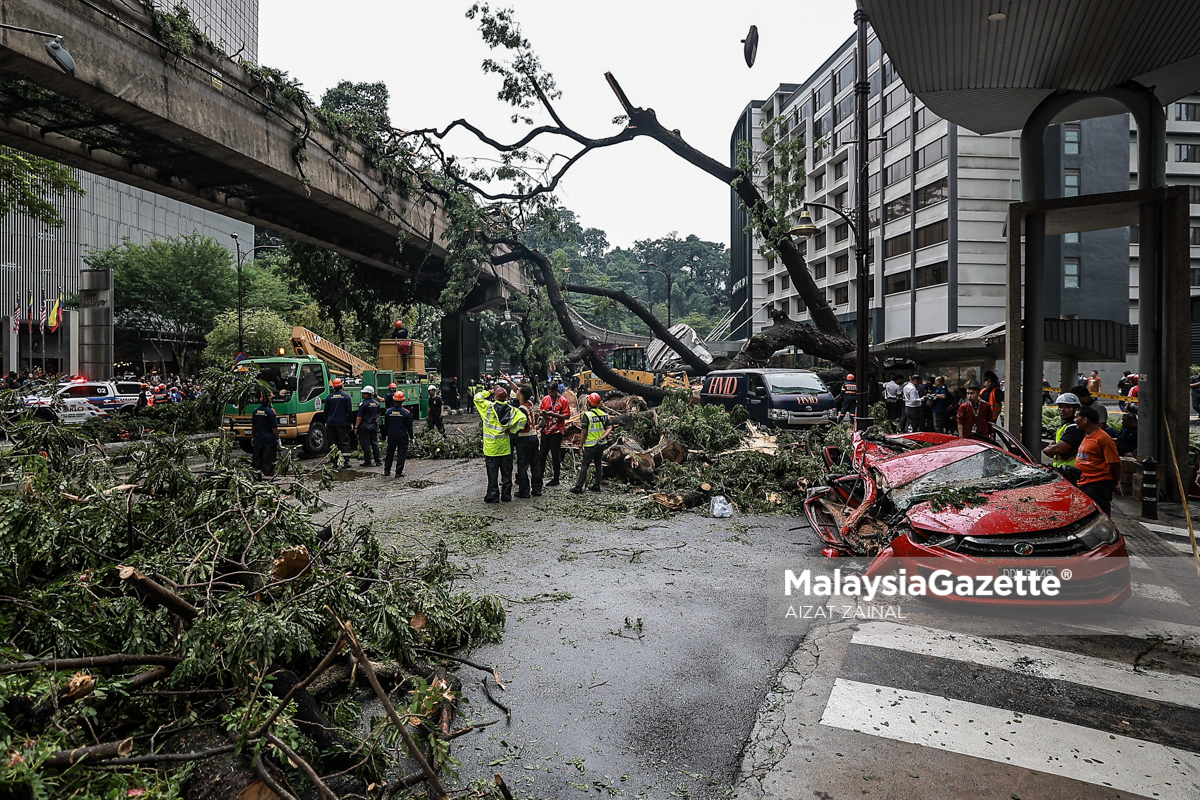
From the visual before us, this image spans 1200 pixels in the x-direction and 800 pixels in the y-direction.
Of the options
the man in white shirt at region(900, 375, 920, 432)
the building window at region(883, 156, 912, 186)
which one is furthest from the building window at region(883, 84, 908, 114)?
the man in white shirt at region(900, 375, 920, 432)

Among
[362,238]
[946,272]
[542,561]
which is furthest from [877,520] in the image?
[946,272]

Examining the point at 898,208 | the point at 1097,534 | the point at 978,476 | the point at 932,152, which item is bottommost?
the point at 1097,534

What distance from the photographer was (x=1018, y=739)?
365 centimetres

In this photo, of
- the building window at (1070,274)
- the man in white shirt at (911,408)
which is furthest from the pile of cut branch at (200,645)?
the building window at (1070,274)

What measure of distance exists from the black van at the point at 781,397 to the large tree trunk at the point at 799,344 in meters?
2.39

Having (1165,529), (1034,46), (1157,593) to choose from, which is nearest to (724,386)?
(1034,46)

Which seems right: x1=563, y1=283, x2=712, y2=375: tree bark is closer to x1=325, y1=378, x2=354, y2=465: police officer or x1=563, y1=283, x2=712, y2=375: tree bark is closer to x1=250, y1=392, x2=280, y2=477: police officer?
x1=325, y1=378, x2=354, y2=465: police officer

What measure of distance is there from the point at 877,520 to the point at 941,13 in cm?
611

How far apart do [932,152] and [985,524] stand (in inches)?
1529

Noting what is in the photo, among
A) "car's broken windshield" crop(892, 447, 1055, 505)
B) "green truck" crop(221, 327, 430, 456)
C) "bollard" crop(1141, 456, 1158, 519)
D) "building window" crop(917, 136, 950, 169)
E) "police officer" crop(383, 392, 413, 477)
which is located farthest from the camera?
"building window" crop(917, 136, 950, 169)

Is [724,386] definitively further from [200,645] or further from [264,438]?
[200,645]

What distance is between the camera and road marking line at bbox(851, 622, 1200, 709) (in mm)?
4262

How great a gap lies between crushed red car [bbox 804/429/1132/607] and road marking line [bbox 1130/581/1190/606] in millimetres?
914

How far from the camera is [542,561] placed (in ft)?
24.1
